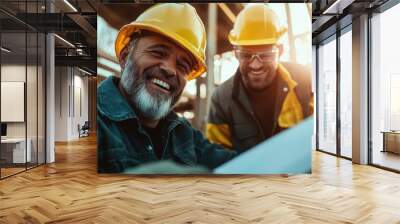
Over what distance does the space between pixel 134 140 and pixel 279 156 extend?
2.50 metres

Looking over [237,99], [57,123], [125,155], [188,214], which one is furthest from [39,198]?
[57,123]

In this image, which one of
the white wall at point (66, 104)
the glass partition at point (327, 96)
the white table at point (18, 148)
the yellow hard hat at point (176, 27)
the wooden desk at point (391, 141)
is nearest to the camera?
the yellow hard hat at point (176, 27)

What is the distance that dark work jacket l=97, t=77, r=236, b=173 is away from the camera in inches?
250

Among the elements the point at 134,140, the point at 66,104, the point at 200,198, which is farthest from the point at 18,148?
the point at 66,104

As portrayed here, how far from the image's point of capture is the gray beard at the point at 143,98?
6.30 m

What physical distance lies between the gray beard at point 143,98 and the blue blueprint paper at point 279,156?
4.62 feet

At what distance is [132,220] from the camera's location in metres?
3.93

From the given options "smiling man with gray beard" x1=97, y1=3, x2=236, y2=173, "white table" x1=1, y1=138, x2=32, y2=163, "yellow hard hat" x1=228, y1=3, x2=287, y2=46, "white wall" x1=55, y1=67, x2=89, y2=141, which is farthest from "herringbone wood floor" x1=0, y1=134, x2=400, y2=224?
"white wall" x1=55, y1=67, x2=89, y2=141

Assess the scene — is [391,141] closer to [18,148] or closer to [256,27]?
[256,27]

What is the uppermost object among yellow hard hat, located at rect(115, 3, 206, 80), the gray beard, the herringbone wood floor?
yellow hard hat, located at rect(115, 3, 206, 80)

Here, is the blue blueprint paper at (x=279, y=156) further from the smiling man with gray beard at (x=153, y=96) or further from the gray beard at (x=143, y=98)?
the gray beard at (x=143, y=98)

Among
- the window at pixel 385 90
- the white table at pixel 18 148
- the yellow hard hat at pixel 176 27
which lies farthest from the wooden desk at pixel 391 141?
the white table at pixel 18 148

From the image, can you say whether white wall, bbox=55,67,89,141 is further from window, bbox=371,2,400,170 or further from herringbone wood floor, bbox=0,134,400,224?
window, bbox=371,2,400,170

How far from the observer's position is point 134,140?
6348 mm
